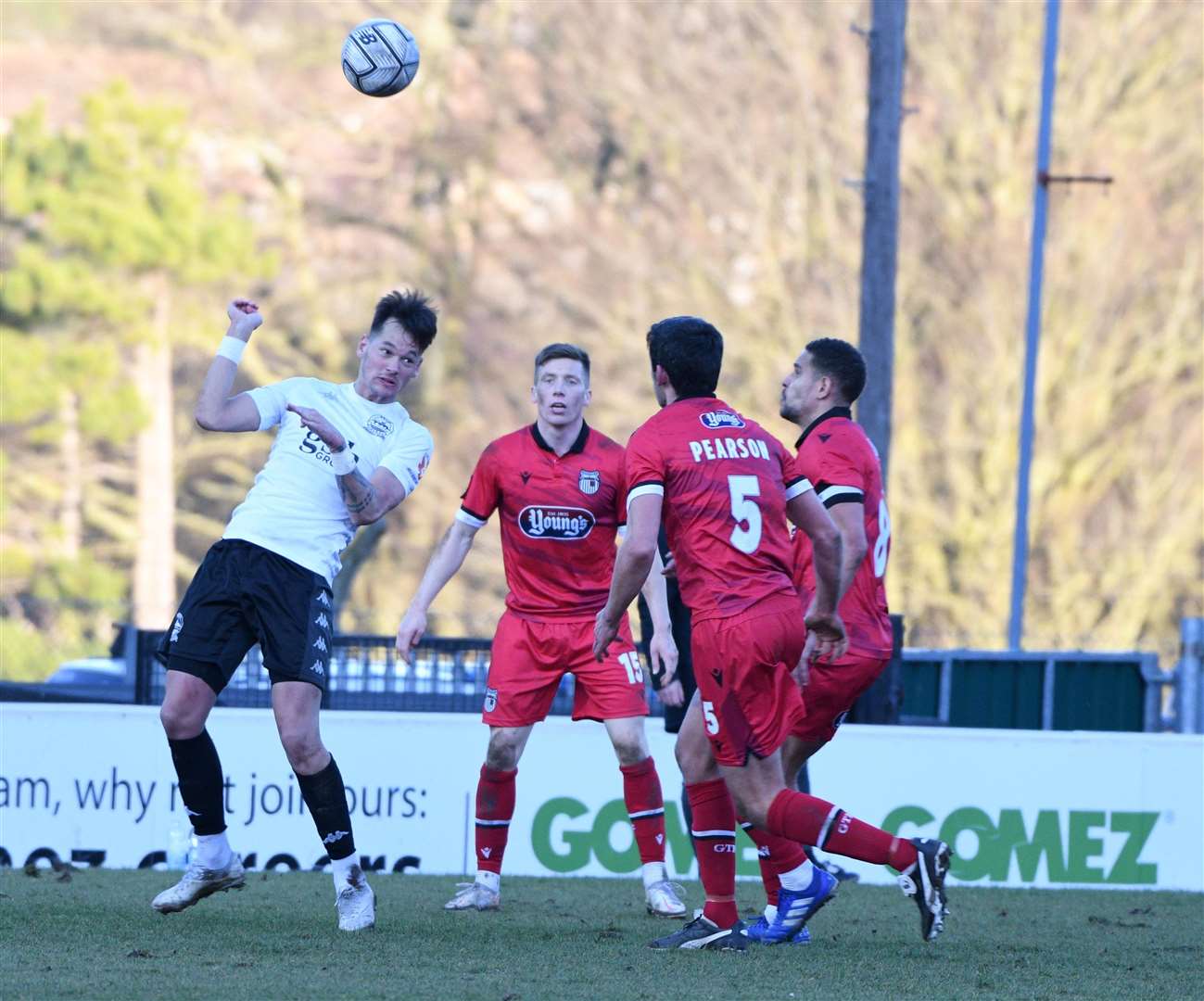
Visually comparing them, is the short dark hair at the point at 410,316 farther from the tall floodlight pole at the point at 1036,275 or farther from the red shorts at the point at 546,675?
the tall floodlight pole at the point at 1036,275

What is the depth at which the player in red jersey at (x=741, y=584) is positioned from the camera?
6.48 metres

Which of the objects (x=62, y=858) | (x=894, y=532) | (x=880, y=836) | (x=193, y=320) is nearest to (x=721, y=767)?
(x=880, y=836)

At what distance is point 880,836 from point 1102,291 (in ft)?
71.7

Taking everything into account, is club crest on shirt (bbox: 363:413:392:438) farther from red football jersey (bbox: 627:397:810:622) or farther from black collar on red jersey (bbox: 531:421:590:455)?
red football jersey (bbox: 627:397:810:622)

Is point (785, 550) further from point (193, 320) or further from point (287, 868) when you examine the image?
point (193, 320)

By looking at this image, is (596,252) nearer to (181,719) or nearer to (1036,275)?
(1036,275)

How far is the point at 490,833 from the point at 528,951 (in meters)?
1.43

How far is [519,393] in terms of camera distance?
107 ft

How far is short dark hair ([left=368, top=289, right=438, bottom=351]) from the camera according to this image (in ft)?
23.7

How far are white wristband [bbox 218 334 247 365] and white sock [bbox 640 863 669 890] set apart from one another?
2724mm

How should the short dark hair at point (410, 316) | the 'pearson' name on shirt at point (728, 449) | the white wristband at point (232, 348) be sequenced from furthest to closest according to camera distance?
the short dark hair at point (410, 316)
the white wristband at point (232, 348)
the 'pearson' name on shirt at point (728, 449)

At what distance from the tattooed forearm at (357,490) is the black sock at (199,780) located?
3.26ft

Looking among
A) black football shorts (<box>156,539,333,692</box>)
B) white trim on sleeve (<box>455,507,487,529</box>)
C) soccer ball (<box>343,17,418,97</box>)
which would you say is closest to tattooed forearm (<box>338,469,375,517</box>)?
black football shorts (<box>156,539,333,692</box>)

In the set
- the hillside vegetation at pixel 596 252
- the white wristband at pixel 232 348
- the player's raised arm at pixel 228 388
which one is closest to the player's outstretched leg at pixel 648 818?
the player's raised arm at pixel 228 388
